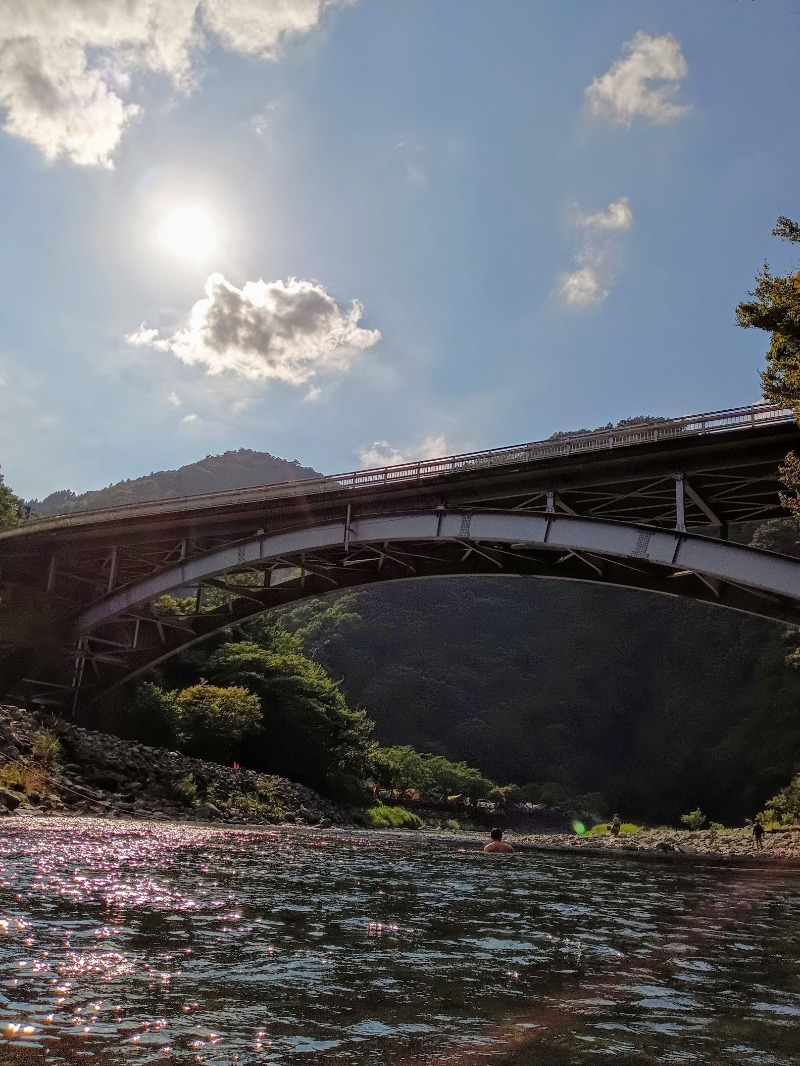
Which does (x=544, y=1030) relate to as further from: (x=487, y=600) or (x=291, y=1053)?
(x=487, y=600)

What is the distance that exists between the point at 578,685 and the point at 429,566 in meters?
84.5

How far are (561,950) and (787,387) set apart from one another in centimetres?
1723

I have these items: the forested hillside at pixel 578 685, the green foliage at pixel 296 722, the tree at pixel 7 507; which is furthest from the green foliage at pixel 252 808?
the forested hillside at pixel 578 685

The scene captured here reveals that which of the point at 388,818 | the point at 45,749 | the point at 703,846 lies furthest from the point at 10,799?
the point at 388,818

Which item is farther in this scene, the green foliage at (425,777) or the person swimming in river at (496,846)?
the green foliage at (425,777)

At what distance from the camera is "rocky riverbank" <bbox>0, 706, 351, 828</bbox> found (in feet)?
77.3

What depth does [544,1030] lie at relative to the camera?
16.0 ft

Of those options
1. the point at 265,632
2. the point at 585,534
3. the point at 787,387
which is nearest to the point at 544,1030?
the point at 787,387

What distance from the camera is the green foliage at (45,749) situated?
26.6 metres

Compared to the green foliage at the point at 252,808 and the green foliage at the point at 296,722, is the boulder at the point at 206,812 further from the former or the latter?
the green foliage at the point at 296,722

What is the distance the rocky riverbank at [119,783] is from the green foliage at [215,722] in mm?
2851

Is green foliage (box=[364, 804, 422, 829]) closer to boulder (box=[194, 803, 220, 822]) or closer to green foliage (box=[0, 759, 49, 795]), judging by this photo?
boulder (box=[194, 803, 220, 822])

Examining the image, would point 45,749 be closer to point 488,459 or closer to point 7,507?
point 488,459

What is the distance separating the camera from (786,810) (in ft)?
147
